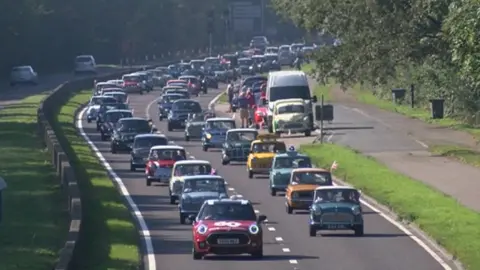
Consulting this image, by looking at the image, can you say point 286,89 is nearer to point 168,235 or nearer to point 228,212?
point 168,235

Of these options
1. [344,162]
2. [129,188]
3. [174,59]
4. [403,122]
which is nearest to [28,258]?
[129,188]

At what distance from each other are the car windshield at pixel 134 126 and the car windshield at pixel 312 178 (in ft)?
78.5

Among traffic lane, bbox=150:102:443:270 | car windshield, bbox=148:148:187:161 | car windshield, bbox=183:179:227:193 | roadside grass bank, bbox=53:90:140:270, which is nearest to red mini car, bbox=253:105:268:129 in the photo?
roadside grass bank, bbox=53:90:140:270

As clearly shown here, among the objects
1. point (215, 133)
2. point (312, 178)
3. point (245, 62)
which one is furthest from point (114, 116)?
point (245, 62)

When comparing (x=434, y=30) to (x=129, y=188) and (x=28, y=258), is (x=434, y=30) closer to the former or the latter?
(x=129, y=188)

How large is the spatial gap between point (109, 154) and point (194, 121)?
7.54 metres

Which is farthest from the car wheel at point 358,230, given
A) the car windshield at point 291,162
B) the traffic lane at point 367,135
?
the traffic lane at point 367,135

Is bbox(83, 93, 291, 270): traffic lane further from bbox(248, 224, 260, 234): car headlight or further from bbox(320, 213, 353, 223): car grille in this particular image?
bbox(320, 213, 353, 223): car grille

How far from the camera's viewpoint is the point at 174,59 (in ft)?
544

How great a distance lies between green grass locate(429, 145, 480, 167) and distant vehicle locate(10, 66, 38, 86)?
5809 cm

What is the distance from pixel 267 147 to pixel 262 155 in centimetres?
120

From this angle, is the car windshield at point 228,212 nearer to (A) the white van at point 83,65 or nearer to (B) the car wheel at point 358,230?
(B) the car wheel at point 358,230

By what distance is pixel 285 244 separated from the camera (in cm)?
3709

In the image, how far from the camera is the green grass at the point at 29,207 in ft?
107
